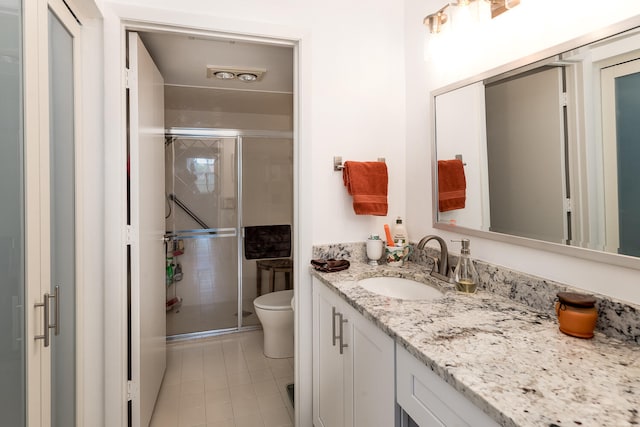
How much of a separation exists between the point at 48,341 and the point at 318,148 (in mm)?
1323

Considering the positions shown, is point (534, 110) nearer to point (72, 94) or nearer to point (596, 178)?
point (596, 178)

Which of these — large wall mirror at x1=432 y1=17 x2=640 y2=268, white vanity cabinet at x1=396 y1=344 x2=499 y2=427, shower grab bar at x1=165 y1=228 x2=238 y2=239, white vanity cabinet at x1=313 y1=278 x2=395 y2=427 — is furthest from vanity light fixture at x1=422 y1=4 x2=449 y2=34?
shower grab bar at x1=165 y1=228 x2=238 y2=239

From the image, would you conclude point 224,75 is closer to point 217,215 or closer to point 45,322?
point 217,215

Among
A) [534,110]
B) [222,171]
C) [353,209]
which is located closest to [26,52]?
[353,209]

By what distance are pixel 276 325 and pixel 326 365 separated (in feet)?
3.82

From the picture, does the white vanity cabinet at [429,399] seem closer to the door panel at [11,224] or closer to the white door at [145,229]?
the door panel at [11,224]

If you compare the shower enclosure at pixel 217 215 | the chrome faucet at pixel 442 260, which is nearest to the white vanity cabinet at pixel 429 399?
the chrome faucet at pixel 442 260

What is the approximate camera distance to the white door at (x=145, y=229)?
1.67 meters

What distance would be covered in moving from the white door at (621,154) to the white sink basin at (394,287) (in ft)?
2.47

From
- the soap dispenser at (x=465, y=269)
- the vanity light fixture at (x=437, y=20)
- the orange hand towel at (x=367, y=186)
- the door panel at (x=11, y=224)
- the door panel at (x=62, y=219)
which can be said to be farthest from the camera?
the orange hand towel at (x=367, y=186)

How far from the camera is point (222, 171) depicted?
3.36 meters

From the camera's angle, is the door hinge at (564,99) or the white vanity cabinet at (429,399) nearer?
the white vanity cabinet at (429,399)

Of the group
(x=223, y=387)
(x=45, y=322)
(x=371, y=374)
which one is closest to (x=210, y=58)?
(x=45, y=322)

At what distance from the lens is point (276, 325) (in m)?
2.69
